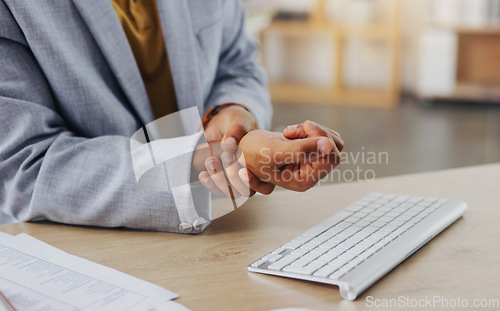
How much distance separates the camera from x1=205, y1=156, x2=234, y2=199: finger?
75 cm

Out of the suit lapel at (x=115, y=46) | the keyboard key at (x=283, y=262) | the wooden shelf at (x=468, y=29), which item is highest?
the suit lapel at (x=115, y=46)

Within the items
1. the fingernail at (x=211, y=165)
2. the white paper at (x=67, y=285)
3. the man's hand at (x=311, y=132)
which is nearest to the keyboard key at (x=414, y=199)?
the man's hand at (x=311, y=132)

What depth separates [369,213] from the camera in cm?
83

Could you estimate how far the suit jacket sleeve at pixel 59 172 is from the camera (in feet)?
2.62

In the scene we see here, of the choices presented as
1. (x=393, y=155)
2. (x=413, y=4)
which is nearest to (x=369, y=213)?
(x=393, y=155)

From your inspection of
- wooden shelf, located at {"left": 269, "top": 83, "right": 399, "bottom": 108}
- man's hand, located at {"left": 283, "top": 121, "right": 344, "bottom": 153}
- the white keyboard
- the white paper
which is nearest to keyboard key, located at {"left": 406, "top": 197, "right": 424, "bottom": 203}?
the white keyboard

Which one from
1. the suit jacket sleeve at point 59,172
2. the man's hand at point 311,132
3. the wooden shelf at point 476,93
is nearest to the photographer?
the man's hand at point 311,132

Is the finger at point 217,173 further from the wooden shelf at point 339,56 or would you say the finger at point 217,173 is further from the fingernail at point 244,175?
the wooden shelf at point 339,56

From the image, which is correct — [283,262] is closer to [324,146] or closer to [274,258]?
[274,258]

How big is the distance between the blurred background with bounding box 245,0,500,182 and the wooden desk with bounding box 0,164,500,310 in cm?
243

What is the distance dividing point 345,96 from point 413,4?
0.89 metres

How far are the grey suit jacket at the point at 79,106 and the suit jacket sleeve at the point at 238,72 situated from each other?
12 mm

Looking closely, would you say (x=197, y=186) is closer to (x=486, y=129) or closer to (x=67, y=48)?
(x=67, y=48)

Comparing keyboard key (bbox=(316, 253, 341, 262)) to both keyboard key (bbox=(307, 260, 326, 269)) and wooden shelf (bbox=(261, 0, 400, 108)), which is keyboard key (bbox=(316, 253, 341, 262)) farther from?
wooden shelf (bbox=(261, 0, 400, 108))
